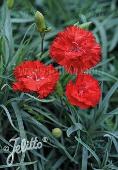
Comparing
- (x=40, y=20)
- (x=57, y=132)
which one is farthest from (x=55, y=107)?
(x=40, y=20)

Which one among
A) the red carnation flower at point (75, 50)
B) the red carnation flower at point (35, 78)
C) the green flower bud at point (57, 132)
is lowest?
the green flower bud at point (57, 132)

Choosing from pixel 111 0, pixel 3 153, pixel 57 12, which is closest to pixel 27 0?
pixel 57 12

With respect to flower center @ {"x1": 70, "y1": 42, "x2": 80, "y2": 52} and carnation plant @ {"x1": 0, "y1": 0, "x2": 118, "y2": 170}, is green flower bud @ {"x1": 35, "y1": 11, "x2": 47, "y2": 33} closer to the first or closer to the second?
carnation plant @ {"x1": 0, "y1": 0, "x2": 118, "y2": 170}

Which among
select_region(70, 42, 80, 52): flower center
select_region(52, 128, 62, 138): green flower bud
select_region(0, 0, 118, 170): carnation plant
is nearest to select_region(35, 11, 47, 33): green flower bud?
select_region(0, 0, 118, 170): carnation plant

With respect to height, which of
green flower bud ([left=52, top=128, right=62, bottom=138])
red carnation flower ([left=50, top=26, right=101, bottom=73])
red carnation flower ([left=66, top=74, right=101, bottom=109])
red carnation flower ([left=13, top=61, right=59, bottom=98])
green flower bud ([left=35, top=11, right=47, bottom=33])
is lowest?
green flower bud ([left=52, top=128, right=62, bottom=138])

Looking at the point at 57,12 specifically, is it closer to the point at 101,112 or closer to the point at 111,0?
the point at 111,0

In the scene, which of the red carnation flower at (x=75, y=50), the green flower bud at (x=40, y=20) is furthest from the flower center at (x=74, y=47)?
the green flower bud at (x=40, y=20)

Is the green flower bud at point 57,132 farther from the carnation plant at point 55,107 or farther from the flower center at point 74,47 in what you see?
the flower center at point 74,47
